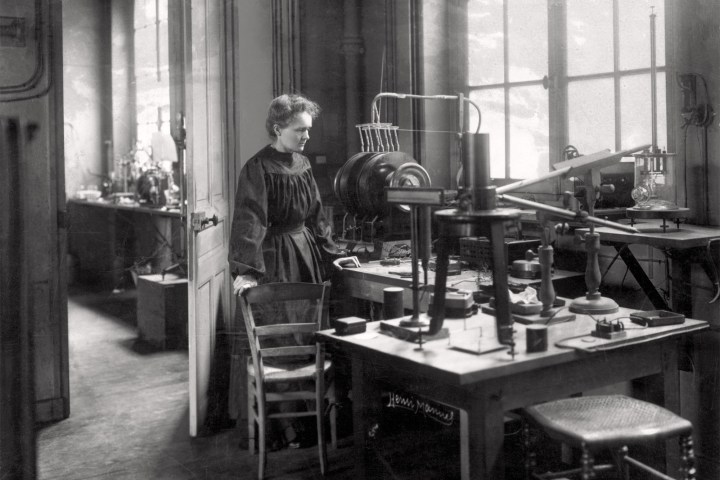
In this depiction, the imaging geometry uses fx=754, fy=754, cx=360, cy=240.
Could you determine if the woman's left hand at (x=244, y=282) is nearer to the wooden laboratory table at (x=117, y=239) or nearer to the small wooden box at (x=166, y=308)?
the small wooden box at (x=166, y=308)

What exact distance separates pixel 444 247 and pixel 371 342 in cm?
38

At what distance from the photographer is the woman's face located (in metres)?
3.71

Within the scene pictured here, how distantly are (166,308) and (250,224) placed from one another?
2.43m

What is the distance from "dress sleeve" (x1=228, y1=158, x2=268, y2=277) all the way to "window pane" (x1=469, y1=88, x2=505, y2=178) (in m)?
1.55

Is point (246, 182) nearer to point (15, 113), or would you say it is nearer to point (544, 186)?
point (15, 113)

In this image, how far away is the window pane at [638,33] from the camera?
3533 millimetres

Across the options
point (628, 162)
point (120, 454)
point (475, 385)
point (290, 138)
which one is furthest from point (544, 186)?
point (120, 454)

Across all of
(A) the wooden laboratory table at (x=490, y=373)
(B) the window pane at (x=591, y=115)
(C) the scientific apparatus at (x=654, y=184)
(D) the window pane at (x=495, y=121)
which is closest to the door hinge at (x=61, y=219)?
(A) the wooden laboratory table at (x=490, y=373)

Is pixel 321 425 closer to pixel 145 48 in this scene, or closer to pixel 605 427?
pixel 605 427

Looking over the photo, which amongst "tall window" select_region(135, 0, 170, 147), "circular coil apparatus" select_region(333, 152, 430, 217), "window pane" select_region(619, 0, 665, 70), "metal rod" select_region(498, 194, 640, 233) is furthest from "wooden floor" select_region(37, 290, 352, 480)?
"tall window" select_region(135, 0, 170, 147)

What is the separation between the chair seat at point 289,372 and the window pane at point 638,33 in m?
2.07

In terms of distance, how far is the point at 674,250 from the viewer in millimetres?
3016

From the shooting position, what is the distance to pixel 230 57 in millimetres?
4598

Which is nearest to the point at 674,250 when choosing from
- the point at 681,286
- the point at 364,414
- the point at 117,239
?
the point at 681,286
